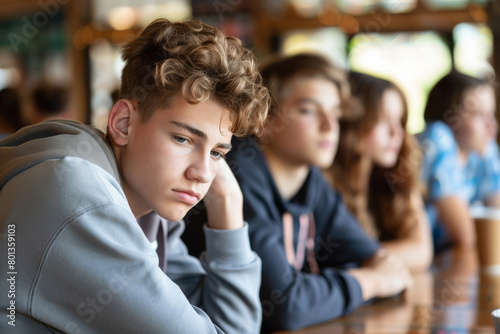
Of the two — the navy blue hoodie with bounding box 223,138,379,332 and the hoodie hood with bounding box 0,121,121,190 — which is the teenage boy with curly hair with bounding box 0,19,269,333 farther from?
the navy blue hoodie with bounding box 223,138,379,332

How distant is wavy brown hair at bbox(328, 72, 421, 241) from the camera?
6.72ft

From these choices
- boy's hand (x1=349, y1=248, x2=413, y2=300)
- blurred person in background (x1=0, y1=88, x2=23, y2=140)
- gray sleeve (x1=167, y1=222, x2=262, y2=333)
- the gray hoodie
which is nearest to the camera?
the gray hoodie

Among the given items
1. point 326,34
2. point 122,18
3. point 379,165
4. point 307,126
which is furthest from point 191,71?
point 122,18

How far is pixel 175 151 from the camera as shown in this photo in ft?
2.75

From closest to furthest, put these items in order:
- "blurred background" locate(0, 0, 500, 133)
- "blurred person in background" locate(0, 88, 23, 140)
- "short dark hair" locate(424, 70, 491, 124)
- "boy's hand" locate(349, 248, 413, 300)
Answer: "boy's hand" locate(349, 248, 413, 300), "short dark hair" locate(424, 70, 491, 124), "blurred person in background" locate(0, 88, 23, 140), "blurred background" locate(0, 0, 500, 133)

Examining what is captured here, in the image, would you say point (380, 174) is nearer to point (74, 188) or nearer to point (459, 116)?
point (459, 116)

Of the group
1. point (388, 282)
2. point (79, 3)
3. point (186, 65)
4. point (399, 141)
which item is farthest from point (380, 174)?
point (79, 3)

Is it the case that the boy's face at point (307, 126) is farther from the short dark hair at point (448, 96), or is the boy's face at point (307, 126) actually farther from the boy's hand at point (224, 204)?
the short dark hair at point (448, 96)

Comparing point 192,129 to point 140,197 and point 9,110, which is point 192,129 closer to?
point 140,197

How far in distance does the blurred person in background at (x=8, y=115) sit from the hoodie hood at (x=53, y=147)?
2.69m

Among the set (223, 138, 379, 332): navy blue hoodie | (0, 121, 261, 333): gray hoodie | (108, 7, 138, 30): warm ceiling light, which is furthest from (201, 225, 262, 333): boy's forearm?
(108, 7, 138, 30): warm ceiling light

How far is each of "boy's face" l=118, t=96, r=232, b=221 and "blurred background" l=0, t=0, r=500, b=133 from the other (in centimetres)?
287

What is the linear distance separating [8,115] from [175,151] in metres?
2.87

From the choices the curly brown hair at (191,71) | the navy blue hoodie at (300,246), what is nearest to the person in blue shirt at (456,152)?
the navy blue hoodie at (300,246)
